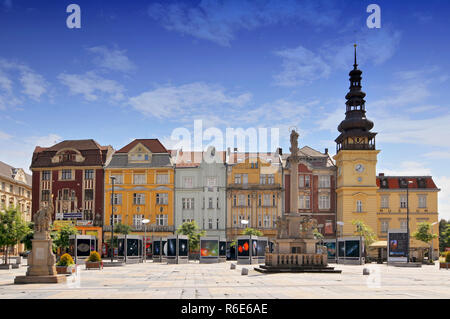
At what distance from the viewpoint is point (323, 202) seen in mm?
73562

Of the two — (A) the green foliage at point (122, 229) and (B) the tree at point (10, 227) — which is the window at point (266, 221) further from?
(B) the tree at point (10, 227)

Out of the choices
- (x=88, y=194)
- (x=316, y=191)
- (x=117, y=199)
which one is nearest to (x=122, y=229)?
(x=117, y=199)

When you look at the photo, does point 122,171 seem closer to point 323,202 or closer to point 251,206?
point 251,206

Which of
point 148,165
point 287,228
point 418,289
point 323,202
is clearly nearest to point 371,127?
point 323,202

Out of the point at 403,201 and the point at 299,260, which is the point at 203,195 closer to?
the point at 403,201

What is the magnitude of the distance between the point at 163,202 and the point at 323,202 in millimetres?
22128

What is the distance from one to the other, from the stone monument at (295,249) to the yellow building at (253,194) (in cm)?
3508

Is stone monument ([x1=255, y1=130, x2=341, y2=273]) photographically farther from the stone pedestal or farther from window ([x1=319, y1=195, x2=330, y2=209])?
window ([x1=319, y1=195, x2=330, y2=209])

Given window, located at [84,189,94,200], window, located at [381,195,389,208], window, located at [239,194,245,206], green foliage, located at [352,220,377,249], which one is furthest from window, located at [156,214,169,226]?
window, located at [381,195,389,208]

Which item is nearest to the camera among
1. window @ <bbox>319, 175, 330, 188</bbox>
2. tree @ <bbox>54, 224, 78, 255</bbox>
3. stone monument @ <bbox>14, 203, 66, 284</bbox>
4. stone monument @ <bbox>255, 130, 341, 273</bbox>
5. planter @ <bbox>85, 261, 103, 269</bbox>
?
stone monument @ <bbox>14, 203, 66, 284</bbox>

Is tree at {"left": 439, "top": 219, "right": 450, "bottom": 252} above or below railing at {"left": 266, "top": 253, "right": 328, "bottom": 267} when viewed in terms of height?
below

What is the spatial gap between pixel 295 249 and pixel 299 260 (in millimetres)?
972

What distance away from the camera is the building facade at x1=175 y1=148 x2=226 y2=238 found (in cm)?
7312

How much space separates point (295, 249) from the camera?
35.8 m
